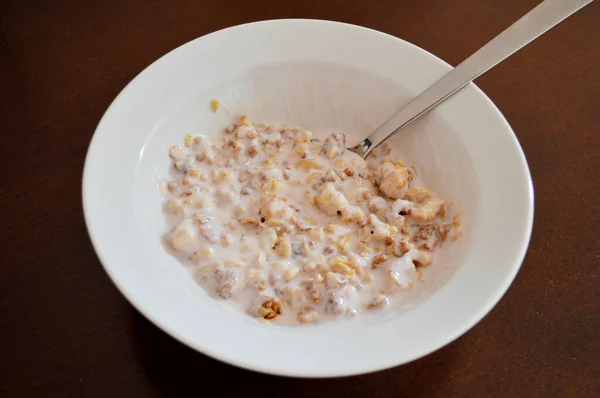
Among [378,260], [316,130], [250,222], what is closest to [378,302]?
[378,260]

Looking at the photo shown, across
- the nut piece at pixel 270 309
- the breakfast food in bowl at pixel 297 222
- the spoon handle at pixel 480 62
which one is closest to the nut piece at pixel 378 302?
the breakfast food in bowl at pixel 297 222

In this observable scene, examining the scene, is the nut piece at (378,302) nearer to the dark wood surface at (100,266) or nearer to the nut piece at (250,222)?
the dark wood surface at (100,266)

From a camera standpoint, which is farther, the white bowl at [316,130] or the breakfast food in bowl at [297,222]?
the breakfast food in bowl at [297,222]

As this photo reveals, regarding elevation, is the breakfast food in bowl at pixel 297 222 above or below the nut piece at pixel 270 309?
above

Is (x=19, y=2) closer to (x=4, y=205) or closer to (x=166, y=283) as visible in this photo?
(x=4, y=205)

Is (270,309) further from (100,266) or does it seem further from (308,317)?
(100,266)

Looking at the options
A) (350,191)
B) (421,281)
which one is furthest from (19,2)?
(421,281)
